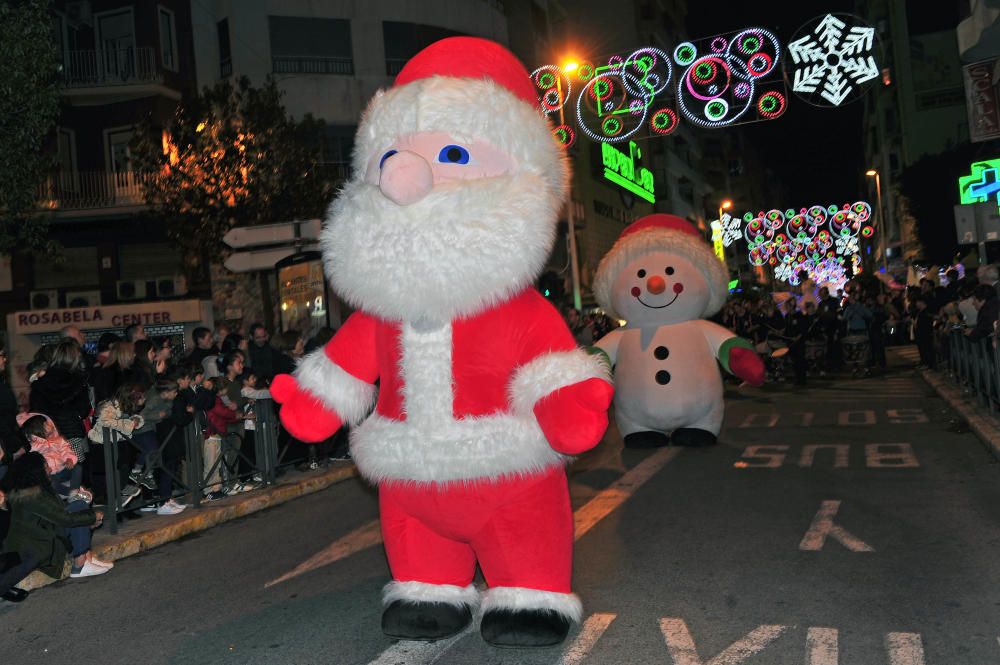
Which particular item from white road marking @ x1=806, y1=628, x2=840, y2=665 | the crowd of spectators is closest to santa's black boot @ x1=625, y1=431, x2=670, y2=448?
the crowd of spectators

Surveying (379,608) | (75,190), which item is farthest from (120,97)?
(379,608)

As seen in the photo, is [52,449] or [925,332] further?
[925,332]

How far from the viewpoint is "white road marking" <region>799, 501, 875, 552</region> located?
5.87 m

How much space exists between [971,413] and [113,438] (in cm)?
938

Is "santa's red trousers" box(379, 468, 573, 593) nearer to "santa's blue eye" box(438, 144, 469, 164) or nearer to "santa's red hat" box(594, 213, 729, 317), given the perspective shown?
"santa's blue eye" box(438, 144, 469, 164)

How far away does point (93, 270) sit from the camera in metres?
25.0

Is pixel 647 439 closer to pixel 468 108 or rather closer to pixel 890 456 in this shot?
pixel 890 456

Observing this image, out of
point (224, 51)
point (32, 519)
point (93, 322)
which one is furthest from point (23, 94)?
point (224, 51)

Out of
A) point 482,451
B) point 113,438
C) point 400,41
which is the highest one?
point 400,41

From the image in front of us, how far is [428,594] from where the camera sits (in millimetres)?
4277

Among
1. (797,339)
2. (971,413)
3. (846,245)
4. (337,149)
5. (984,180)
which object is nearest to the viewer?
(971,413)

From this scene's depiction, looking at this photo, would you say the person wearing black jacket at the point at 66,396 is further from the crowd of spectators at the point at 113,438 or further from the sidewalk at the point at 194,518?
the sidewalk at the point at 194,518

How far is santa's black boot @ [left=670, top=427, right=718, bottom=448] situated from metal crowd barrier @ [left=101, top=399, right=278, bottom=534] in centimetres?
422

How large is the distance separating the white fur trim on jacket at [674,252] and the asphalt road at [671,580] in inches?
73.1
